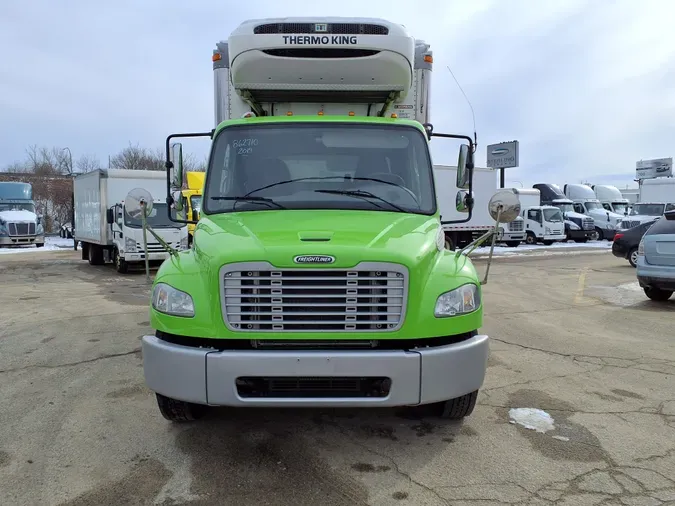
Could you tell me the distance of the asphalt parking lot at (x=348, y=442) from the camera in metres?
3.29

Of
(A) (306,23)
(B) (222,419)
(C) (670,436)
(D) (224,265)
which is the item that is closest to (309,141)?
(A) (306,23)

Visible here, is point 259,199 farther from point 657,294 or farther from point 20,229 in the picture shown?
point 20,229

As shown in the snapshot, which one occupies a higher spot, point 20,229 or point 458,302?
point 458,302

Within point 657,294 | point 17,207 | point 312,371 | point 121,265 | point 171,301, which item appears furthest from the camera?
point 17,207

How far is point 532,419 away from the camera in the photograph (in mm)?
4414

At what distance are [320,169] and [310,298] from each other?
158 cm

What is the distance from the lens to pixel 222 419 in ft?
14.4

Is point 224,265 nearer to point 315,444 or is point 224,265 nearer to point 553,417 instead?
point 315,444

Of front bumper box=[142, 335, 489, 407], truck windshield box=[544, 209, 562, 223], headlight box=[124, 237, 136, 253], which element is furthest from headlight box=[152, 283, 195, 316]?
truck windshield box=[544, 209, 562, 223]

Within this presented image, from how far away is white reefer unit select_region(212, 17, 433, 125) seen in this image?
5.34 metres

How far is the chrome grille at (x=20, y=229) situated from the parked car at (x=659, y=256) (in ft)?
100

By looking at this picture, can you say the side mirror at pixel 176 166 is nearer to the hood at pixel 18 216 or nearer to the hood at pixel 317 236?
the hood at pixel 317 236

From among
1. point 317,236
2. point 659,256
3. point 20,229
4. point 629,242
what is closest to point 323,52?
point 317,236

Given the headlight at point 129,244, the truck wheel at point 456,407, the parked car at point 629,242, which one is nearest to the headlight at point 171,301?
the truck wheel at point 456,407
